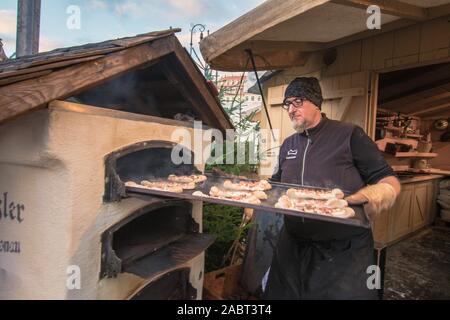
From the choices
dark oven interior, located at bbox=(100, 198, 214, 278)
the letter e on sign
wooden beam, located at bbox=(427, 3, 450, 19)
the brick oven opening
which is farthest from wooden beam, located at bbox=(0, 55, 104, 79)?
wooden beam, located at bbox=(427, 3, 450, 19)

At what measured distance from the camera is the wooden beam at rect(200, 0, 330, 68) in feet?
7.35

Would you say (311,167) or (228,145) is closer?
(311,167)

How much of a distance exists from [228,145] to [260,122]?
3.92ft

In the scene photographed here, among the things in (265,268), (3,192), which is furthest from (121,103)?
(265,268)

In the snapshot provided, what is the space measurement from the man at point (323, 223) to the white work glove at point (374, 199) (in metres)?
0.03

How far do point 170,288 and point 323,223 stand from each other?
51.2 inches

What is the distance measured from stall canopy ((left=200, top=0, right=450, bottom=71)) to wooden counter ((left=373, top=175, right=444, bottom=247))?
3.12 meters

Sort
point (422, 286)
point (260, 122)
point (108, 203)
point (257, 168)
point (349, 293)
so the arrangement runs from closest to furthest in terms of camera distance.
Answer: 1. point (108, 203)
2. point (349, 293)
3. point (422, 286)
4. point (257, 168)
5. point (260, 122)

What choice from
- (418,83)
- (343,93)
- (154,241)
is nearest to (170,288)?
(154,241)

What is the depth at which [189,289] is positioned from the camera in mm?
2506

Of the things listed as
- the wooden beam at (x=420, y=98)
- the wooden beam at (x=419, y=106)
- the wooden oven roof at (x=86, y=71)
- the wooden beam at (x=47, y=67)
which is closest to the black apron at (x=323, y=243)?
the wooden oven roof at (x=86, y=71)

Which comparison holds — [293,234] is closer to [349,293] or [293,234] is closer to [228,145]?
[349,293]

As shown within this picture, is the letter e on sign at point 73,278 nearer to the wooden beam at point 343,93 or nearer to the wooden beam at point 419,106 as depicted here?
the wooden beam at point 343,93

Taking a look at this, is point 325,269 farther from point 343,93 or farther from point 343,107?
point 343,93
